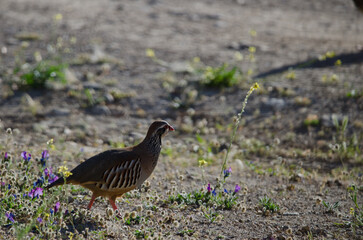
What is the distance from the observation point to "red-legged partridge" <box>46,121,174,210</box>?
189 inches

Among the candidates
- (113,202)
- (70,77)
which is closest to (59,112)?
(70,77)

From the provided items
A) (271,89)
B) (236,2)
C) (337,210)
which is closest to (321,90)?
(271,89)

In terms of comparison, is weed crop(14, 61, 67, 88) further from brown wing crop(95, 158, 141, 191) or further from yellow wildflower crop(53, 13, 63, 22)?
brown wing crop(95, 158, 141, 191)

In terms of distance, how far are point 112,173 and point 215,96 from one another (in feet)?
16.1

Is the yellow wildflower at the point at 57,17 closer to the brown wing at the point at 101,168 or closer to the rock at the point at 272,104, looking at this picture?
the rock at the point at 272,104

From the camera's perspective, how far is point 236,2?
1609cm

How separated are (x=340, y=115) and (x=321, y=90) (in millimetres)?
1008

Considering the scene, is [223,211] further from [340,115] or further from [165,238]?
[340,115]

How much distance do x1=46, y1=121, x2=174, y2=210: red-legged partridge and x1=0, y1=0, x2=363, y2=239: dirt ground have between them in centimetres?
55

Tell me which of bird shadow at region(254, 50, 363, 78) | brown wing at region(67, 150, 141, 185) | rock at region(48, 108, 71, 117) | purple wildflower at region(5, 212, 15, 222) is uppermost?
brown wing at region(67, 150, 141, 185)

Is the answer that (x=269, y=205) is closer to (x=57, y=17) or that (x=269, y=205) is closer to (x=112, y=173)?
(x=112, y=173)

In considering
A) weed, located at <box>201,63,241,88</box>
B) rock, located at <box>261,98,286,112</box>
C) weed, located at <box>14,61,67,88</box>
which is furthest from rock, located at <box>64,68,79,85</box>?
rock, located at <box>261,98,286,112</box>

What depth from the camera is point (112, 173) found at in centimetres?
483

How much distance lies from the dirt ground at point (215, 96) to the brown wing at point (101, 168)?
2.09 feet
